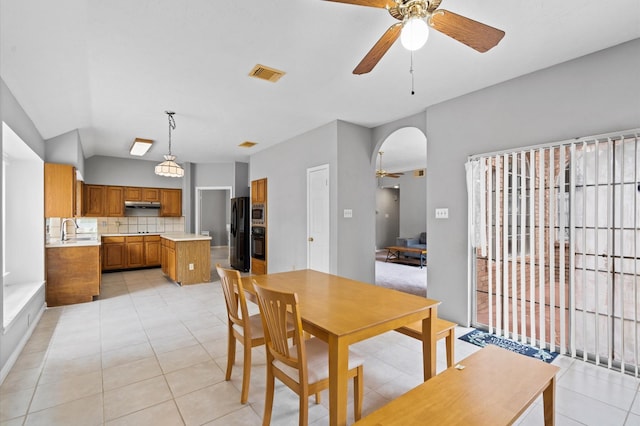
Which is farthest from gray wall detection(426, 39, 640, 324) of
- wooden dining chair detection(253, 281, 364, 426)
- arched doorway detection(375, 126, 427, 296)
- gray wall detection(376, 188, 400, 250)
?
gray wall detection(376, 188, 400, 250)

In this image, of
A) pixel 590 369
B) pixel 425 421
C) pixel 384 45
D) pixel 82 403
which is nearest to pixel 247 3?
pixel 384 45

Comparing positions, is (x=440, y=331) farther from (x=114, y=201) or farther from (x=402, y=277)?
(x=114, y=201)

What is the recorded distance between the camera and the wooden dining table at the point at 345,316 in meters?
1.41

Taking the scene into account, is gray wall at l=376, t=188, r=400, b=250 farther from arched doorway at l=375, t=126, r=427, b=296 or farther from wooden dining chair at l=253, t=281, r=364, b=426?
wooden dining chair at l=253, t=281, r=364, b=426

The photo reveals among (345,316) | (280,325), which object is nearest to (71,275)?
(280,325)

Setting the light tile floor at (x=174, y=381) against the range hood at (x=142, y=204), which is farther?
the range hood at (x=142, y=204)

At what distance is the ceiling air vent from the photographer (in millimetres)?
2775

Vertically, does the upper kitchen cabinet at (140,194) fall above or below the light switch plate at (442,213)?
above

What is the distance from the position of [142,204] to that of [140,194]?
0.25m

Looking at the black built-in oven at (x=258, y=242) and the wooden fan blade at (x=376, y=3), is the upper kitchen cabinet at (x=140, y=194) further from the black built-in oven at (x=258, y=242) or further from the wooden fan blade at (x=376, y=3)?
the wooden fan blade at (x=376, y=3)

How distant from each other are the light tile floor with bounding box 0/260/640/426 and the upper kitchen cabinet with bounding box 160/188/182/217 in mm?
4174

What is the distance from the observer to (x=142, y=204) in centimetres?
713

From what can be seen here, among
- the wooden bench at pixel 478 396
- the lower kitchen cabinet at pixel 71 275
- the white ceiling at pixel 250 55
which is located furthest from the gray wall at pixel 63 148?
the wooden bench at pixel 478 396

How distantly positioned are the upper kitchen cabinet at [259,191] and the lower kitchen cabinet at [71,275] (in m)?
2.83
